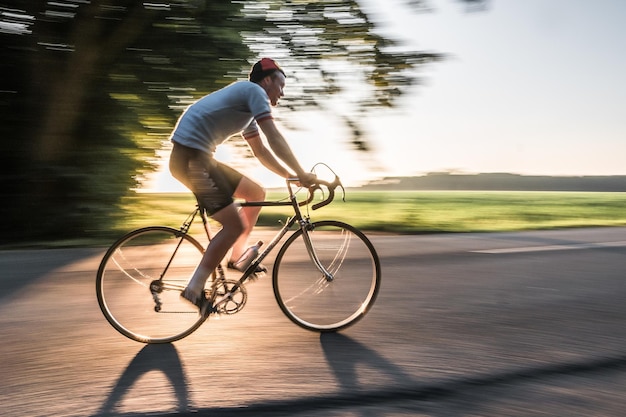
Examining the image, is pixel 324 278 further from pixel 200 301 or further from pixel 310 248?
pixel 200 301

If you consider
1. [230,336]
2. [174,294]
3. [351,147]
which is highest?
[174,294]

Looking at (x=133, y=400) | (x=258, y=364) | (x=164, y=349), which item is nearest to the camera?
(x=133, y=400)

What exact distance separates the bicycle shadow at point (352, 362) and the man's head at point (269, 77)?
168 centimetres

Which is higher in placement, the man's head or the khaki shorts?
the man's head

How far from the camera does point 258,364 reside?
464 cm

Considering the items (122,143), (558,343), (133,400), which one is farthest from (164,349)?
(122,143)

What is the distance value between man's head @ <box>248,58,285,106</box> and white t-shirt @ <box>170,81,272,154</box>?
0.43 ft

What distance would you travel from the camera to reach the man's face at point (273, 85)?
5012 millimetres

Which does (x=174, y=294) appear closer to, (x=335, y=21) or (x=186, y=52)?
(x=186, y=52)

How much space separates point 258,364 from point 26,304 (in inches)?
111

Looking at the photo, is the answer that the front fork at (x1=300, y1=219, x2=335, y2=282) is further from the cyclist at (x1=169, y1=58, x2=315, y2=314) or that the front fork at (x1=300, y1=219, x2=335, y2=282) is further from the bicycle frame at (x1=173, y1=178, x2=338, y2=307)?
the cyclist at (x1=169, y1=58, x2=315, y2=314)

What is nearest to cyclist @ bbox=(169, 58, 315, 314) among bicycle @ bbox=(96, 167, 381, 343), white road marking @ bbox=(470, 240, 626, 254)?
bicycle @ bbox=(96, 167, 381, 343)

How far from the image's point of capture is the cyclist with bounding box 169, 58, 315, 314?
4891 millimetres

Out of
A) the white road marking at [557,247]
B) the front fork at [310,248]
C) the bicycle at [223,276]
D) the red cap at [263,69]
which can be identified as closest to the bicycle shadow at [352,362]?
the bicycle at [223,276]
